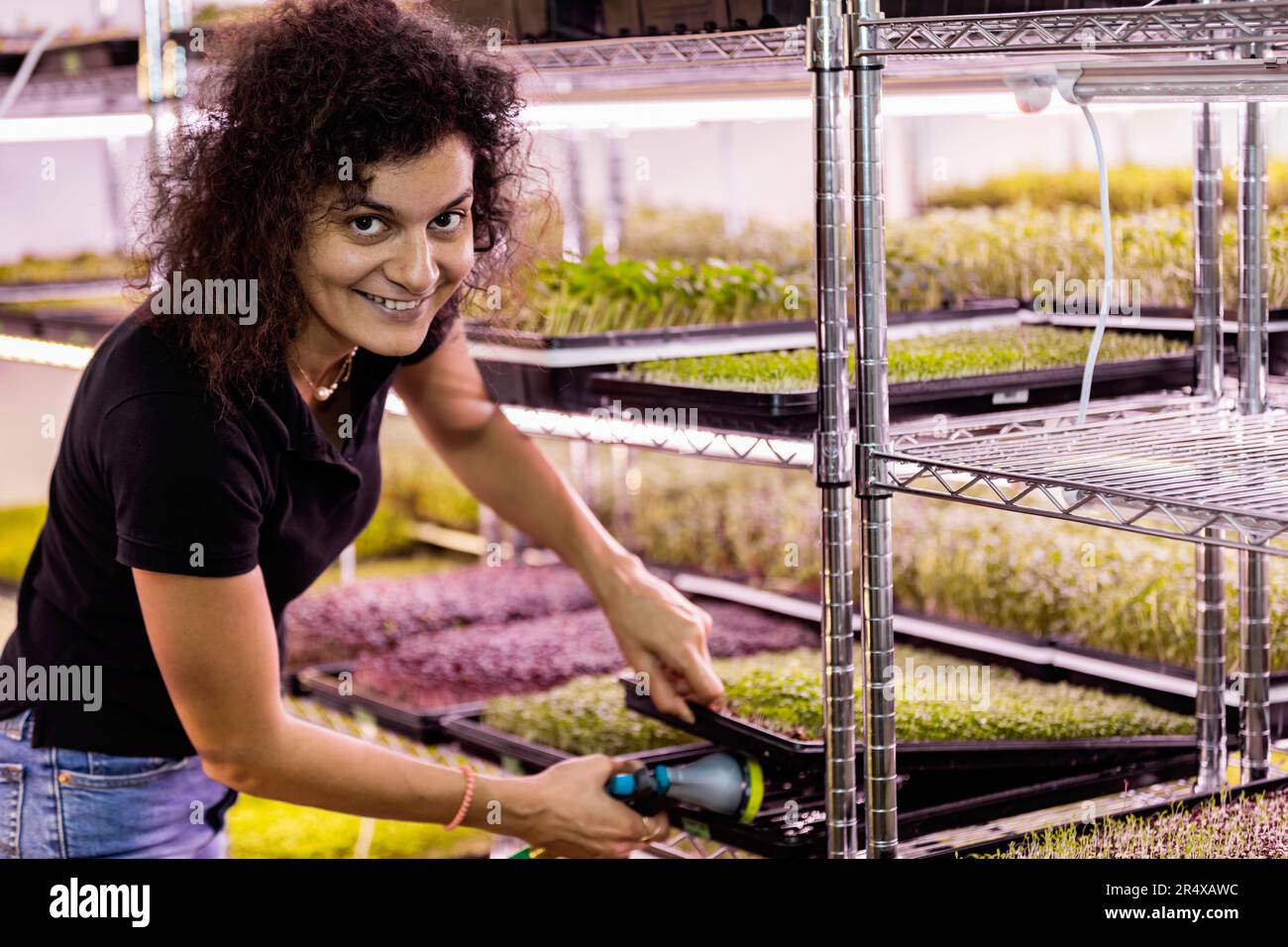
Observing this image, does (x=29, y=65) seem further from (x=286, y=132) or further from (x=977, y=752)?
(x=977, y=752)

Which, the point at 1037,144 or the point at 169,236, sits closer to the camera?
the point at 169,236

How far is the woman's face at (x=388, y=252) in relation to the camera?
1499mm

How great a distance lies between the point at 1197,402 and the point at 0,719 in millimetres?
1510

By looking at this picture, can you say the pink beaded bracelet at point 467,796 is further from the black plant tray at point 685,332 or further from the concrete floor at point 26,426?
the concrete floor at point 26,426

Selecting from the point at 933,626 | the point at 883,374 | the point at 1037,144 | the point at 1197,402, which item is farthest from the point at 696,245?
the point at 1037,144

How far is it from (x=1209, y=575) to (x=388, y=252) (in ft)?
3.63

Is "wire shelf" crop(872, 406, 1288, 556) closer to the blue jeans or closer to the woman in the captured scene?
the woman

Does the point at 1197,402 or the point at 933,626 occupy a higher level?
the point at 1197,402

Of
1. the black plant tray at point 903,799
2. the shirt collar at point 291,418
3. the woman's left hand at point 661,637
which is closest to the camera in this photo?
the shirt collar at point 291,418

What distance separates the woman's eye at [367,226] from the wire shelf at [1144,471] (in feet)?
1.84

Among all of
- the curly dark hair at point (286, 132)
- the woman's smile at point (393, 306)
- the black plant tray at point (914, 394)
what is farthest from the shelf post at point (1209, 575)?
the woman's smile at point (393, 306)

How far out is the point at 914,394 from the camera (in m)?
1.88
